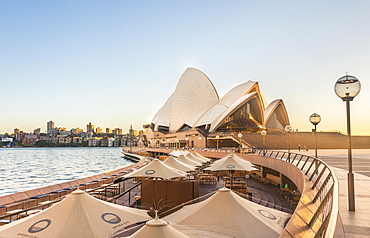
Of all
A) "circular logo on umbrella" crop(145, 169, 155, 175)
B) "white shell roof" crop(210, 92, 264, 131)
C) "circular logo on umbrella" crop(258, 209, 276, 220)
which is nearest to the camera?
"circular logo on umbrella" crop(258, 209, 276, 220)

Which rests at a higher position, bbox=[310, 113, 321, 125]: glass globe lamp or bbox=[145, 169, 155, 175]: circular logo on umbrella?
bbox=[310, 113, 321, 125]: glass globe lamp

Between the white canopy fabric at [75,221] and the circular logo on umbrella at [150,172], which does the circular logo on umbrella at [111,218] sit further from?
the circular logo on umbrella at [150,172]

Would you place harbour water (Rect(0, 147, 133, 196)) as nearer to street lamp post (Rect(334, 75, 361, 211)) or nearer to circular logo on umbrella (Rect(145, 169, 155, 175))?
circular logo on umbrella (Rect(145, 169, 155, 175))

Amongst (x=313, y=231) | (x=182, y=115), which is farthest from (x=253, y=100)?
(x=313, y=231)

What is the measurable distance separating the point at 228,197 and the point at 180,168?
10654 mm

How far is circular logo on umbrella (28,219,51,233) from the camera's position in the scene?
5.73 m

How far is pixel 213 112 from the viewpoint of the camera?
65812 millimetres

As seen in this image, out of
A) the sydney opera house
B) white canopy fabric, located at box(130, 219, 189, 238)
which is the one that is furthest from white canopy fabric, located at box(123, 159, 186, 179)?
the sydney opera house

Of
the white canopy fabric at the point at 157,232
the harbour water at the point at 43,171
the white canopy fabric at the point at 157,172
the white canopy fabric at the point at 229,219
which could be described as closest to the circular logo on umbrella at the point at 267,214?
→ the white canopy fabric at the point at 229,219

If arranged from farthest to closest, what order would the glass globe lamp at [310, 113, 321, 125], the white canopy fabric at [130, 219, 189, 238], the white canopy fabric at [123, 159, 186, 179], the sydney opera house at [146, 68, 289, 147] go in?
the sydney opera house at [146, 68, 289, 147] → the white canopy fabric at [123, 159, 186, 179] → the glass globe lamp at [310, 113, 321, 125] → the white canopy fabric at [130, 219, 189, 238]

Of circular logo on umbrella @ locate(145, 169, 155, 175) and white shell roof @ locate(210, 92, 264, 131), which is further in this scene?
white shell roof @ locate(210, 92, 264, 131)

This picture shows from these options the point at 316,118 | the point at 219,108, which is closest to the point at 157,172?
the point at 316,118

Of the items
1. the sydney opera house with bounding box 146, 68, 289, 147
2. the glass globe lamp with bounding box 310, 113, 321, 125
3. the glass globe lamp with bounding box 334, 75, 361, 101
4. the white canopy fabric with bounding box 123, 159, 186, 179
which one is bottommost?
the white canopy fabric with bounding box 123, 159, 186, 179

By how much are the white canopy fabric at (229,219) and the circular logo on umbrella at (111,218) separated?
1.19m
